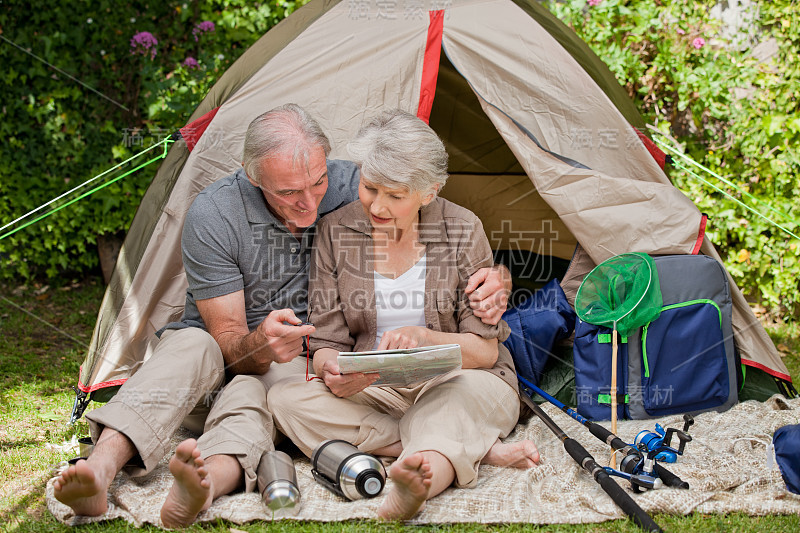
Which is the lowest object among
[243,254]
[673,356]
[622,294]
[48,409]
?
[48,409]

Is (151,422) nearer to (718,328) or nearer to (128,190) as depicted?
(718,328)

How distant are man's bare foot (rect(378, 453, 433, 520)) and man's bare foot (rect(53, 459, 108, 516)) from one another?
2.12ft

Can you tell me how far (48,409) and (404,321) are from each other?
1442 mm

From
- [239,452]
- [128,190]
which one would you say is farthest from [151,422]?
[128,190]

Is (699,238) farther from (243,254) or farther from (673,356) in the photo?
(243,254)

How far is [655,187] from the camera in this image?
259 cm

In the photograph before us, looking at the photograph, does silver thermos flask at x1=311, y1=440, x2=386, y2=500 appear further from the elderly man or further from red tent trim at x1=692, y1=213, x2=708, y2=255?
red tent trim at x1=692, y1=213, x2=708, y2=255

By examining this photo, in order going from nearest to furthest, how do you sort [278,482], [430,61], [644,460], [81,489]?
[81,489], [278,482], [644,460], [430,61]

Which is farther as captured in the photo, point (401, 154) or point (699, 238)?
point (699, 238)

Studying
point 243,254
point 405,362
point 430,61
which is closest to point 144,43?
point 430,61

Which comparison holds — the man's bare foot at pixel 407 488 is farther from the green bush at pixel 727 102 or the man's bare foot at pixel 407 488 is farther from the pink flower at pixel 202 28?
the pink flower at pixel 202 28

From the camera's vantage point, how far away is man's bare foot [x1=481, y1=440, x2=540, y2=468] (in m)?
2.09

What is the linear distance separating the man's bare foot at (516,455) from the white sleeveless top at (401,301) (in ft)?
1.38

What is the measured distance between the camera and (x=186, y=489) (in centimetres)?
168
